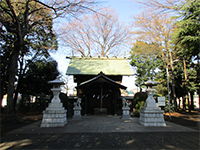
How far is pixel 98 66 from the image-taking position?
17250 millimetres

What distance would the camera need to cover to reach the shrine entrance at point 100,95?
42.0 ft

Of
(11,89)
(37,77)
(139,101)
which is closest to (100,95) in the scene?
Result: (139,101)

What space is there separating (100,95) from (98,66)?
166 inches

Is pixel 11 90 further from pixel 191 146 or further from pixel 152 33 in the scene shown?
pixel 152 33

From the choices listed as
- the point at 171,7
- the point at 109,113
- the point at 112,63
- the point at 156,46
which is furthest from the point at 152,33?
the point at 109,113

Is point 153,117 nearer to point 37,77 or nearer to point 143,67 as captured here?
point 143,67

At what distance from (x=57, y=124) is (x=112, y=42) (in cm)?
2023

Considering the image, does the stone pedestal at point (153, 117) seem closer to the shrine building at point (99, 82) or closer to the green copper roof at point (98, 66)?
the shrine building at point (99, 82)

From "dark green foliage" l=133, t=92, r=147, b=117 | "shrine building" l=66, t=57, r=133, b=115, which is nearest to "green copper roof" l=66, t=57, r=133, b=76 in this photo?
"shrine building" l=66, t=57, r=133, b=115

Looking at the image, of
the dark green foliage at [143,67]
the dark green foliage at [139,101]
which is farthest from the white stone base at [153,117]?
the dark green foliage at [143,67]

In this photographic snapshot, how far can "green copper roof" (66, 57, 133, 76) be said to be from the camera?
15.7 meters

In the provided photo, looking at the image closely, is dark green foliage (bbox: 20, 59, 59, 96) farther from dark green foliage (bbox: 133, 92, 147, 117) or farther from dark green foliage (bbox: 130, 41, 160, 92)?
dark green foliage (bbox: 130, 41, 160, 92)

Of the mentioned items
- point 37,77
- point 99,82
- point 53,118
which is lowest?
point 53,118

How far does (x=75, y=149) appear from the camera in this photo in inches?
167
